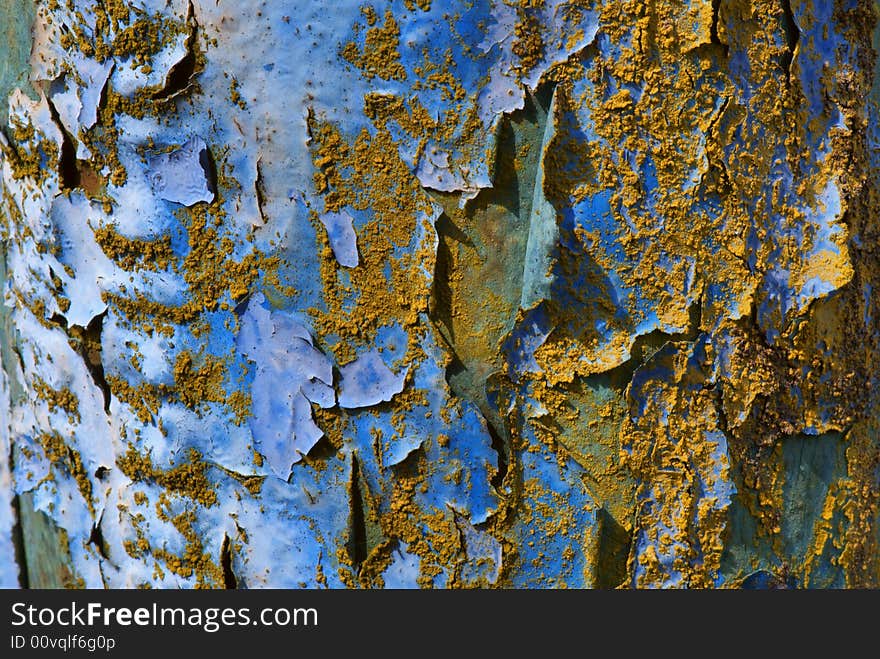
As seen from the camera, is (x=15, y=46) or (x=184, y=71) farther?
(x=15, y=46)

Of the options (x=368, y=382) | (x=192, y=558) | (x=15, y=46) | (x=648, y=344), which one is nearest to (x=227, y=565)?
(x=192, y=558)

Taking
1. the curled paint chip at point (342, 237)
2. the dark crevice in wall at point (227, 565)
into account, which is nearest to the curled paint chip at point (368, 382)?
the curled paint chip at point (342, 237)

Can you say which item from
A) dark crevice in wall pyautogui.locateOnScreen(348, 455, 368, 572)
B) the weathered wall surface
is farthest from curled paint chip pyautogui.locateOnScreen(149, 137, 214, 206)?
dark crevice in wall pyautogui.locateOnScreen(348, 455, 368, 572)

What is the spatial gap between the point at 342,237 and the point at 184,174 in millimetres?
188

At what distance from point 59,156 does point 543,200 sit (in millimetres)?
569

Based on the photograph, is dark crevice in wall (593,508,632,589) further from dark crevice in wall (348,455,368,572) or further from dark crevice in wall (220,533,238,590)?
dark crevice in wall (220,533,238,590)

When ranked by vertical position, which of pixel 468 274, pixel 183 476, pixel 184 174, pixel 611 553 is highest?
pixel 184 174

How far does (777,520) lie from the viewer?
89 centimetres

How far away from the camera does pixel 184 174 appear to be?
2.76ft

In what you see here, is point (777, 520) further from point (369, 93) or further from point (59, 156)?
point (59, 156)

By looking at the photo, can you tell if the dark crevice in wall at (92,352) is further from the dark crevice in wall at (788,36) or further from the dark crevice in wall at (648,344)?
the dark crevice in wall at (788,36)

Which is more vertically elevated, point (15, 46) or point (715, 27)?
point (15, 46)

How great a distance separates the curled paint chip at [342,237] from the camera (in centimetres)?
82

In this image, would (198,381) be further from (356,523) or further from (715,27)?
(715,27)
